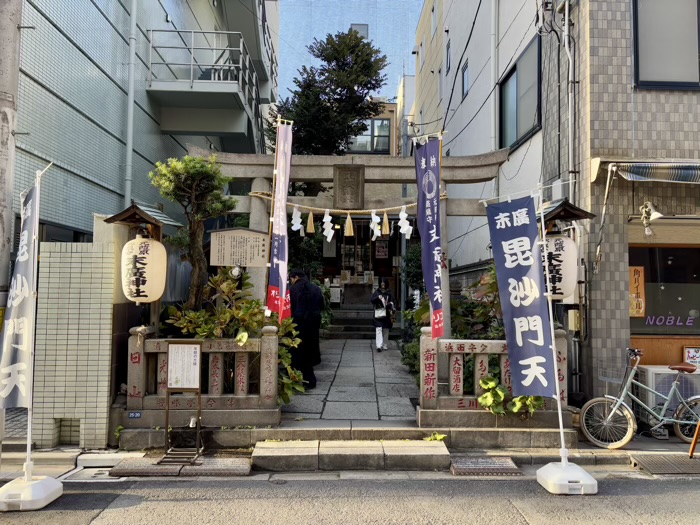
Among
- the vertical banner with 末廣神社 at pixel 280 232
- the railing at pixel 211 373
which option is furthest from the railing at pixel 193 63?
the railing at pixel 211 373

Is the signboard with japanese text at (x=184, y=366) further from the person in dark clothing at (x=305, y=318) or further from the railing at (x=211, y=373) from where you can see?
the person in dark clothing at (x=305, y=318)

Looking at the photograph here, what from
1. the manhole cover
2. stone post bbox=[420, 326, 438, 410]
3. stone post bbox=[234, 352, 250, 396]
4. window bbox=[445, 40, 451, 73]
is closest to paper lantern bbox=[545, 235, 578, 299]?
stone post bbox=[420, 326, 438, 410]

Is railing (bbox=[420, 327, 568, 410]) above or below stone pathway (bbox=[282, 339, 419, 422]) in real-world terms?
above

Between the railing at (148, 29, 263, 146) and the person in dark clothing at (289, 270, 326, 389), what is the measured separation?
20.8ft

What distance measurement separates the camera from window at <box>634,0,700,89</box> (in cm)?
937

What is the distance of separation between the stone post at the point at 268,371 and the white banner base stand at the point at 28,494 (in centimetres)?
291

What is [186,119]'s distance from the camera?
15.3 meters

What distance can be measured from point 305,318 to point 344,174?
2.98 metres

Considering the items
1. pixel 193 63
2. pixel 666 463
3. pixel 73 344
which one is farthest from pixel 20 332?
pixel 193 63

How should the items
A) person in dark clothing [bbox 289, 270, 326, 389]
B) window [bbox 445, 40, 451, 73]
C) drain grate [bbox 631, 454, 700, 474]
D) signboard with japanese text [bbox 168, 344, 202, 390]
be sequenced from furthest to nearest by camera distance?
1. window [bbox 445, 40, 451, 73]
2. person in dark clothing [bbox 289, 270, 326, 389]
3. signboard with japanese text [bbox 168, 344, 202, 390]
4. drain grate [bbox 631, 454, 700, 474]

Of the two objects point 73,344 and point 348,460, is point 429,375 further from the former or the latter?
point 73,344

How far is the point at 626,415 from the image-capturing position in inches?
309

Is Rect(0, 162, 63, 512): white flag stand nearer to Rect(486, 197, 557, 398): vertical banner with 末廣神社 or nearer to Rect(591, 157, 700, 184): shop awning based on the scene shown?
Answer: Rect(486, 197, 557, 398): vertical banner with 末廣神社

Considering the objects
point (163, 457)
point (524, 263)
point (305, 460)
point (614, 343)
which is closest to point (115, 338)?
point (163, 457)
